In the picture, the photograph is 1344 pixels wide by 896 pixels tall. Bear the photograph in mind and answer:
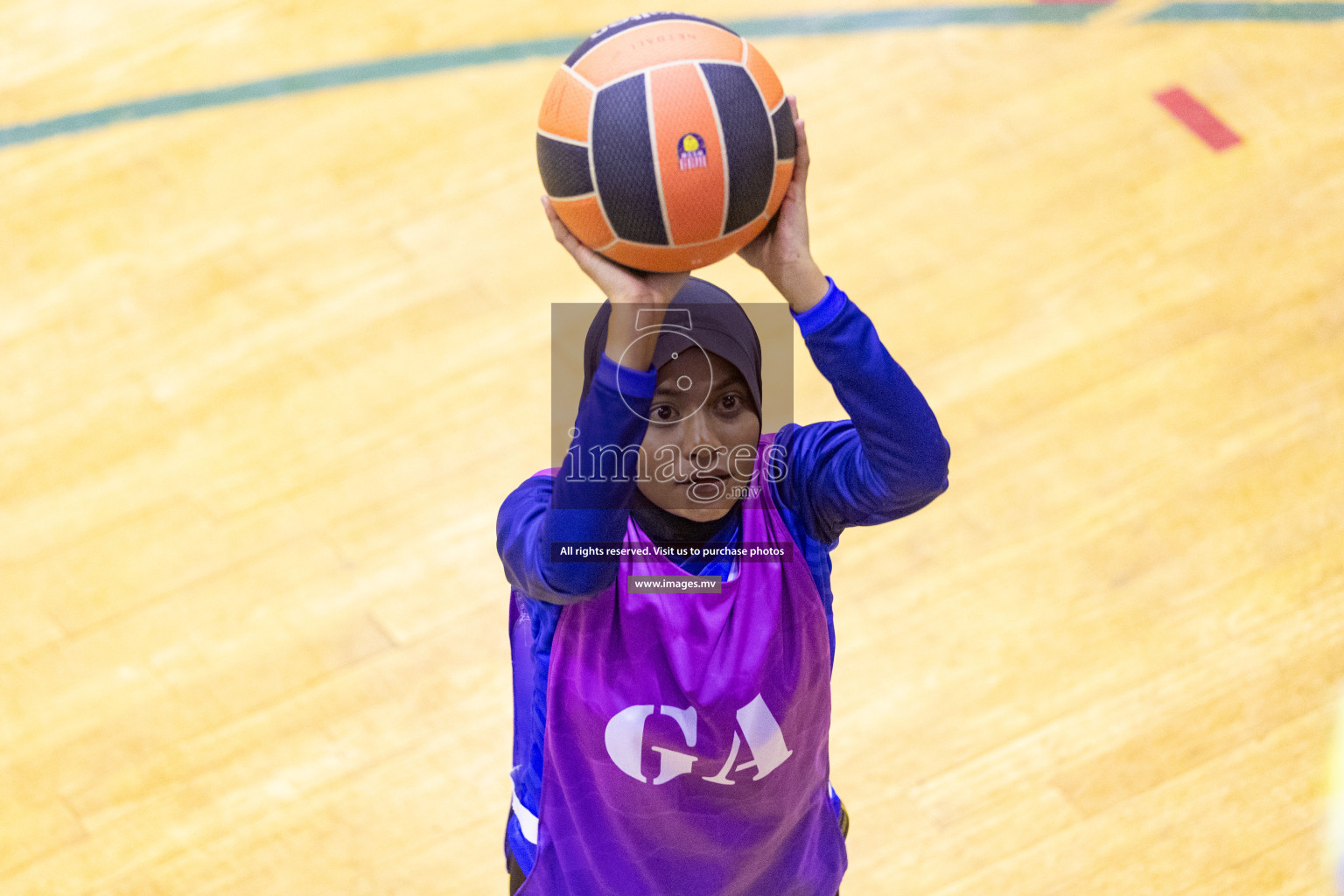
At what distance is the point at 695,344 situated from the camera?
156 centimetres

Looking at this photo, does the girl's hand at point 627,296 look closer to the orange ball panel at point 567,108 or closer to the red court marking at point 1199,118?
the orange ball panel at point 567,108

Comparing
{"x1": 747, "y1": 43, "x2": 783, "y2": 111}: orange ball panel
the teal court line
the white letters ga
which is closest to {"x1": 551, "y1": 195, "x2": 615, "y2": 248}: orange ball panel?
{"x1": 747, "y1": 43, "x2": 783, "y2": 111}: orange ball panel

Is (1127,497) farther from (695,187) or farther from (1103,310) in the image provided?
(695,187)

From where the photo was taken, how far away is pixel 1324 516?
2.99m

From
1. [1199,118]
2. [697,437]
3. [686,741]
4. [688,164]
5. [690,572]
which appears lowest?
[1199,118]

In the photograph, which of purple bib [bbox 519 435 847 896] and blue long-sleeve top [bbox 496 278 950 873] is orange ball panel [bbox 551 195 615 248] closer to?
blue long-sleeve top [bbox 496 278 950 873]

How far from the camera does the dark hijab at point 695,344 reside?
156 centimetres

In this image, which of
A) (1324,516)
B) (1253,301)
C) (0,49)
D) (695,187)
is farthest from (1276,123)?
(0,49)

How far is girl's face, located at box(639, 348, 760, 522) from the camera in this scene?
5.11 ft

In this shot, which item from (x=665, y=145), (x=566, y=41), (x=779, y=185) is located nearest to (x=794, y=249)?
(x=779, y=185)

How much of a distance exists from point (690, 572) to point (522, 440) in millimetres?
1635

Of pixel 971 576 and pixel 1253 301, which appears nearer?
pixel 971 576

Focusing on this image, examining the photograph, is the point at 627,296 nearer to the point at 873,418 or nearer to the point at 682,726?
the point at 873,418

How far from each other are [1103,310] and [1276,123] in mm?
894
